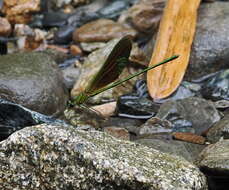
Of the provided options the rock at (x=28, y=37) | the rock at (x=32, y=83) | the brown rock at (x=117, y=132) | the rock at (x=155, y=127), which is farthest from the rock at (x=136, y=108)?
the rock at (x=28, y=37)

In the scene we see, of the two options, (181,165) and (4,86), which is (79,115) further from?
(181,165)

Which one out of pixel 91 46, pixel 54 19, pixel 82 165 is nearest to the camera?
pixel 82 165

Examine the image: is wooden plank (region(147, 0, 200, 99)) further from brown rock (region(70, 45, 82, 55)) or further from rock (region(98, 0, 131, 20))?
rock (region(98, 0, 131, 20))

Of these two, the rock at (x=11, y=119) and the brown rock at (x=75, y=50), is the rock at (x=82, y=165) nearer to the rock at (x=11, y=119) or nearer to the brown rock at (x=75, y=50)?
the rock at (x=11, y=119)

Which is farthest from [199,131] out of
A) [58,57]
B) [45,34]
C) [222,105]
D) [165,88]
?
[45,34]

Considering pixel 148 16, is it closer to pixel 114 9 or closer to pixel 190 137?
pixel 114 9

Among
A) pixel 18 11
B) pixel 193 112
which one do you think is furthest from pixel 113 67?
pixel 18 11

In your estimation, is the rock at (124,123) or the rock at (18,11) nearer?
the rock at (124,123)
